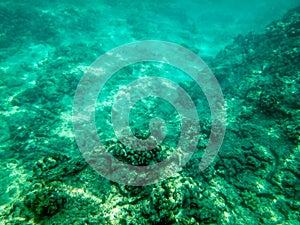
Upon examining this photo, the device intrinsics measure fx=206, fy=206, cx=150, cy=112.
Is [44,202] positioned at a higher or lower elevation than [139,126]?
lower

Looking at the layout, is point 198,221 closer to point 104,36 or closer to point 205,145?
point 205,145

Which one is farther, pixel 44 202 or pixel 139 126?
pixel 139 126

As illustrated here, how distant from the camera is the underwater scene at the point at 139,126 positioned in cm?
453

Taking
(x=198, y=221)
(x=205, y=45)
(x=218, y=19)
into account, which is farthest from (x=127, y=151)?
(x=218, y=19)

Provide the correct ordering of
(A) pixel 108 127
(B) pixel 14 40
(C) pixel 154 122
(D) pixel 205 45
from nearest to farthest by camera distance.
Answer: (C) pixel 154 122 → (A) pixel 108 127 → (B) pixel 14 40 → (D) pixel 205 45

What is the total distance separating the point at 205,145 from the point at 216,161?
0.69 m

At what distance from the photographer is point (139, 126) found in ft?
27.9

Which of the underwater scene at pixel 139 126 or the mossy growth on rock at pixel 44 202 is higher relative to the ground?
the underwater scene at pixel 139 126

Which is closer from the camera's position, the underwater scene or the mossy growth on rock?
the mossy growth on rock

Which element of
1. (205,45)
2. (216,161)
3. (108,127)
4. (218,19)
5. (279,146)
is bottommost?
(108,127)

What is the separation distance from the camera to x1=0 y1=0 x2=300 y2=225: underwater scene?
4.53 meters

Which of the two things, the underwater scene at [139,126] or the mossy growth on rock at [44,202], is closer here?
the mossy growth on rock at [44,202]

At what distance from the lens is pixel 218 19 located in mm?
33625

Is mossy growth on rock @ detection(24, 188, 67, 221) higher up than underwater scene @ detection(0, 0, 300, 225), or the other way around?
underwater scene @ detection(0, 0, 300, 225)
